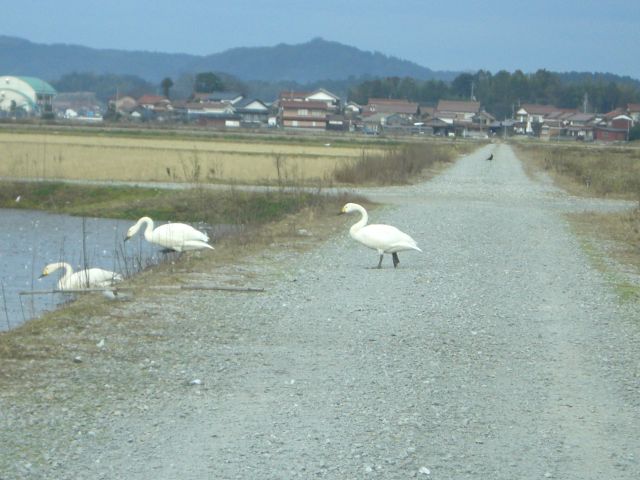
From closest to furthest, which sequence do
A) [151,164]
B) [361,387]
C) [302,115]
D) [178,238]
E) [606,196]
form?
1. [361,387]
2. [178,238]
3. [606,196]
4. [151,164]
5. [302,115]

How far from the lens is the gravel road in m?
5.34

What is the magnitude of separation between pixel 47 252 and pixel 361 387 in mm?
12626

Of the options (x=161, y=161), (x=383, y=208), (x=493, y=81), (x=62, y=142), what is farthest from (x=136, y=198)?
(x=493, y=81)

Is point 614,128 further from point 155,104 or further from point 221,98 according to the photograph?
point 155,104

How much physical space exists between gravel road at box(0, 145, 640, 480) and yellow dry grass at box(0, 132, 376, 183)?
1659 cm

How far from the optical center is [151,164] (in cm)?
3997

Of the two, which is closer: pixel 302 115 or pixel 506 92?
pixel 302 115

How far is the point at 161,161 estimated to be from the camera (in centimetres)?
4172

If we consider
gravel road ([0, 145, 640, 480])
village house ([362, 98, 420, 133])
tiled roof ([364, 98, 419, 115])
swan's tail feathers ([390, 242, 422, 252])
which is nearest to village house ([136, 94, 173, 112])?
village house ([362, 98, 420, 133])

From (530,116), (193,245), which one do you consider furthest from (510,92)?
(193,245)

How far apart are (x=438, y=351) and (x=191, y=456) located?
3.16 metres

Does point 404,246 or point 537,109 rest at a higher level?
point 404,246

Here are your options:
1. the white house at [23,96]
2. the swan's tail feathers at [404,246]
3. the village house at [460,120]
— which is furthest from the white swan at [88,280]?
the white house at [23,96]

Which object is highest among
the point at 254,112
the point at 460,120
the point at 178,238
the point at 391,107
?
the point at 178,238
